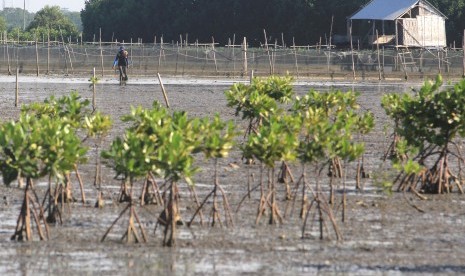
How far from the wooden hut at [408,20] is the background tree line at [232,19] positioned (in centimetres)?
343

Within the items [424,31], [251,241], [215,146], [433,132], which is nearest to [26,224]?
[215,146]

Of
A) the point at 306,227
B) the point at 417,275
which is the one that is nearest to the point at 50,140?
the point at 306,227

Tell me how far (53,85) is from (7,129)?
34.1 metres

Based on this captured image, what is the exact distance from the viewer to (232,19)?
81.0 meters

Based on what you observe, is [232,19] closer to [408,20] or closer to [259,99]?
[408,20]

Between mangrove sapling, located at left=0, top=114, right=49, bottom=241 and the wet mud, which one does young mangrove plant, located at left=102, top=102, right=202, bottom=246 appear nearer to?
the wet mud

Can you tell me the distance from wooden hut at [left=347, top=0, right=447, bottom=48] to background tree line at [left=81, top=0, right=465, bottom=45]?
3.43 meters

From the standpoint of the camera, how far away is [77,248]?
524 inches

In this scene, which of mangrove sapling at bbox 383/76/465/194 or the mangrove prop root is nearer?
the mangrove prop root

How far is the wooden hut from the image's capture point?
2665 inches

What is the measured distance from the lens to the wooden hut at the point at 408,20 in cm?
6769

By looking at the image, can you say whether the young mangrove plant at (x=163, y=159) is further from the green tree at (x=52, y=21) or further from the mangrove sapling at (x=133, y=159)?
the green tree at (x=52, y=21)

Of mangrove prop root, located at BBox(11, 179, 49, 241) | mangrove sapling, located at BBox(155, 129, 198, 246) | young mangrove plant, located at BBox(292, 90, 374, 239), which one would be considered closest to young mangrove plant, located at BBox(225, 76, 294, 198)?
young mangrove plant, located at BBox(292, 90, 374, 239)

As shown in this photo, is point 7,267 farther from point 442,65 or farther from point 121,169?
point 442,65
